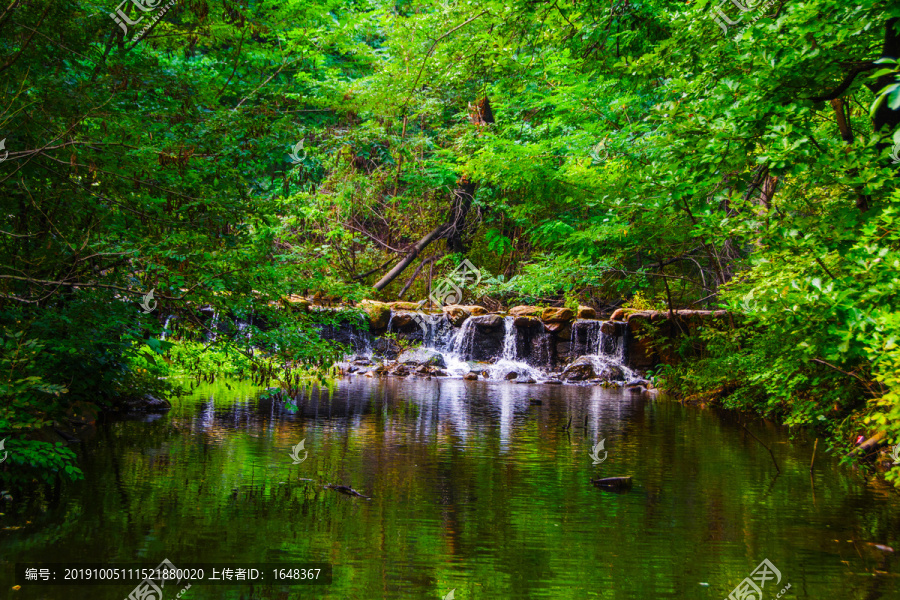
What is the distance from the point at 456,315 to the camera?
2352 cm

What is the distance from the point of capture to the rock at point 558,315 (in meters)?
22.8

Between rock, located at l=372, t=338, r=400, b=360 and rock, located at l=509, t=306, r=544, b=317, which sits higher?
rock, located at l=509, t=306, r=544, b=317

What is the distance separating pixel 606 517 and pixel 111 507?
4.72m

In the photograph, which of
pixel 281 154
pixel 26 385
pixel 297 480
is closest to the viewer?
pixel 26 385

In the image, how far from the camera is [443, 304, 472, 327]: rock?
23.4 meters

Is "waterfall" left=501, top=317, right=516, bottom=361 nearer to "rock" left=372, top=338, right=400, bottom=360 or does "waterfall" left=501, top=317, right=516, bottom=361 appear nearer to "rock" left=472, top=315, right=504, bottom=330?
"rock" left=472, top=315, right=504, bottom=330

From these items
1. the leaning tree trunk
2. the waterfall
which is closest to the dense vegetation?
the waterfall

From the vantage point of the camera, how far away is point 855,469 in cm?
843

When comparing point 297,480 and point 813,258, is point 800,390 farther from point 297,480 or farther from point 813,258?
point 297,480

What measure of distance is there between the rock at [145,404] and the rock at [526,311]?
45.6 feet

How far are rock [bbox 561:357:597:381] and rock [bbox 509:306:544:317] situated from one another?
2.56 m

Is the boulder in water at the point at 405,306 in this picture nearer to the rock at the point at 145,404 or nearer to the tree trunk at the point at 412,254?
the tree trunk at the point at 412,254

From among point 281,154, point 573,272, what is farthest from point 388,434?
point 573,272

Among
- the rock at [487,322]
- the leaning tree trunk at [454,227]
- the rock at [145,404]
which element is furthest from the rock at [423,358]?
the rock at [145,404]
